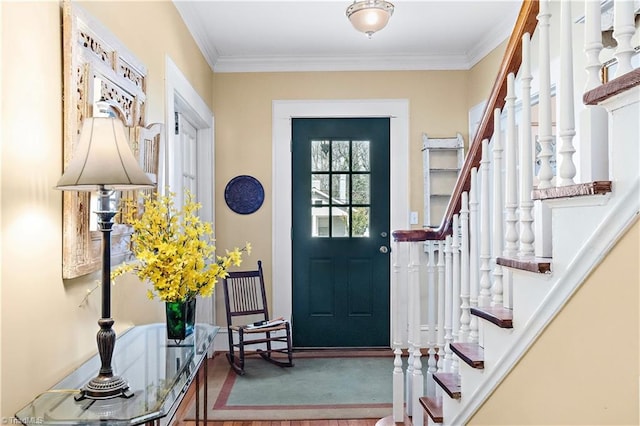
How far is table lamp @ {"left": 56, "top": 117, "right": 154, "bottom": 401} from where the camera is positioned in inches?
46.8

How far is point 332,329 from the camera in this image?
13.1ft

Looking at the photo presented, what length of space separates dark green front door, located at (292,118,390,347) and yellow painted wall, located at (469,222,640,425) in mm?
2584

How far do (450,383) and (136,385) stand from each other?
1.27 m

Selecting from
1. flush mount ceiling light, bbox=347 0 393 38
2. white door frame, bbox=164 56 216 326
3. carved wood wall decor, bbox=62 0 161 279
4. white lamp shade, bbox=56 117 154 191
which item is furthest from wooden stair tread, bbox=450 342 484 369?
flush mount ceiling light, bbox=347 0 393 38

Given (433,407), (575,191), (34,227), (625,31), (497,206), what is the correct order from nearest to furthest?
(625,31) < (575,191) < (34,227) < (497,206) < (433,407)

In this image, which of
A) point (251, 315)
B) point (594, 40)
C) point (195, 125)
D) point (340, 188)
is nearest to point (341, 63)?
point (340, 188)

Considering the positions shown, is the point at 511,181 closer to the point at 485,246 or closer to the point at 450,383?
the point at 485,246

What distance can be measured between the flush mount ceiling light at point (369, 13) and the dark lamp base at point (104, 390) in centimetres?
241

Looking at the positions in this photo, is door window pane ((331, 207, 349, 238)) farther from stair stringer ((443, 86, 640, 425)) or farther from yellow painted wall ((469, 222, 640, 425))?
yellow painted wall ((469, 222, 640, 425))

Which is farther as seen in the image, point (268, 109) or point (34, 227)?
point (268, 109)

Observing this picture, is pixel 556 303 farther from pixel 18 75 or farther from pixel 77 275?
pixel 18 75

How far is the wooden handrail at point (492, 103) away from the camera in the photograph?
1501 millimetres

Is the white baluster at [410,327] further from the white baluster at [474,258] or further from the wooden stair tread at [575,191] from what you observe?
the wooden stair tread at [575,191]

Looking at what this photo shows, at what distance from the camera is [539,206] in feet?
5.19
